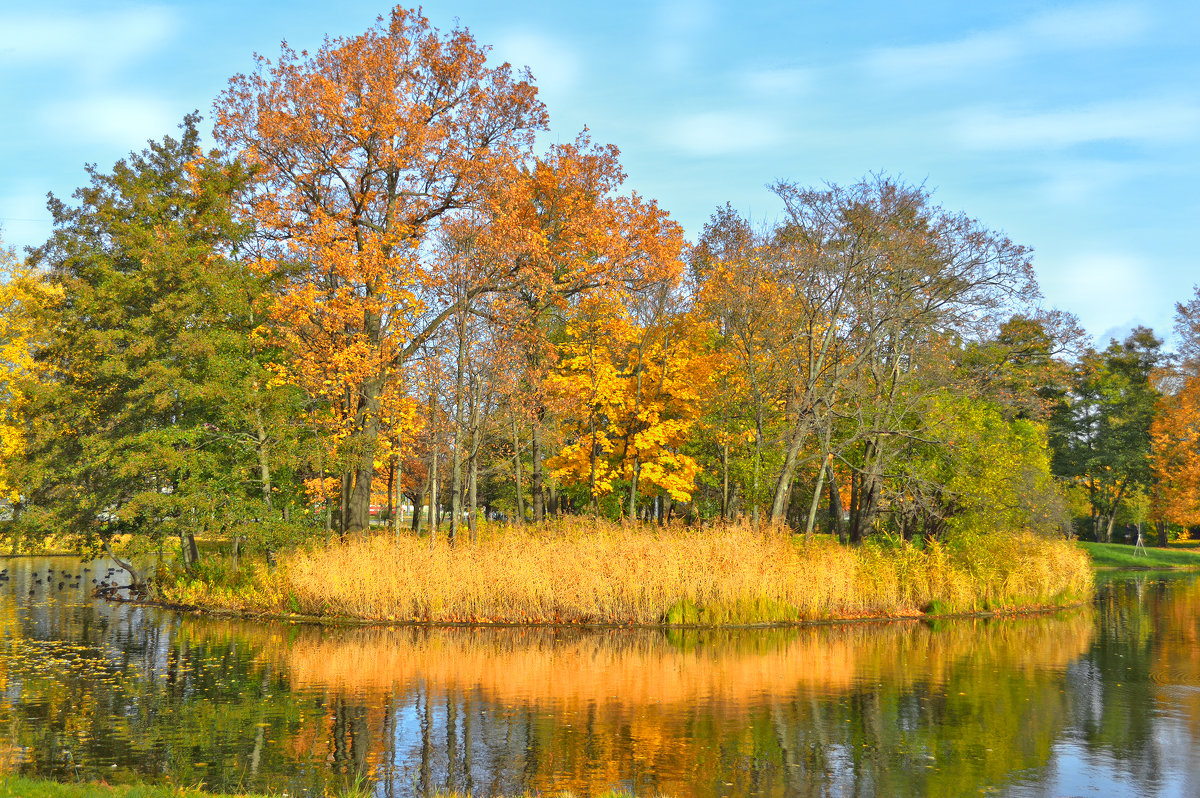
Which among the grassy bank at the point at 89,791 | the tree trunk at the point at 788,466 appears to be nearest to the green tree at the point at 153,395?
the tree trunk at the point at 788,466

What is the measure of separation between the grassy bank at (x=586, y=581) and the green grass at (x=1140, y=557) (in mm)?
38023

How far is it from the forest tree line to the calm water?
708cm

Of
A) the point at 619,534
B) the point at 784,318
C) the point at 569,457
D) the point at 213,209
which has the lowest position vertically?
the point at 619,534

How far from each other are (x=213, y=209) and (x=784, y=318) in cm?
1975

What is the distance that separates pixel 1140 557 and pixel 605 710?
185 feet

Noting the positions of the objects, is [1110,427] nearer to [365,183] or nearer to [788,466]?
[788,466]

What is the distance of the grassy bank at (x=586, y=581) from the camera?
22.8m

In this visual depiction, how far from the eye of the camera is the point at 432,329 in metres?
29.4

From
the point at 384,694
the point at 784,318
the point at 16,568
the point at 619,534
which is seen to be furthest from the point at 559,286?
the point at 16,568

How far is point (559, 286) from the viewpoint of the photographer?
30.7m

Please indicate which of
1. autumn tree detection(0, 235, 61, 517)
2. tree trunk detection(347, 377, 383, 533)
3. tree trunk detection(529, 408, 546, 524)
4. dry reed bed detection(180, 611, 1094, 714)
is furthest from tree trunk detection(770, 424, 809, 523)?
autumn tree detection(0, 235, 61, 517)

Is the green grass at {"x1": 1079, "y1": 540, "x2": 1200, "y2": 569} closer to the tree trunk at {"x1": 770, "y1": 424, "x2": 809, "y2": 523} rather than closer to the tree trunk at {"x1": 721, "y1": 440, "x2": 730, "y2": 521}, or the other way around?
the tree trunk at {"x1": 721, "y1": 440, "x2": 730, "y2": 521}

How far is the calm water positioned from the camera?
993 centimetres

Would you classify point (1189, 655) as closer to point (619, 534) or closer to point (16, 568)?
point (619, 534)
